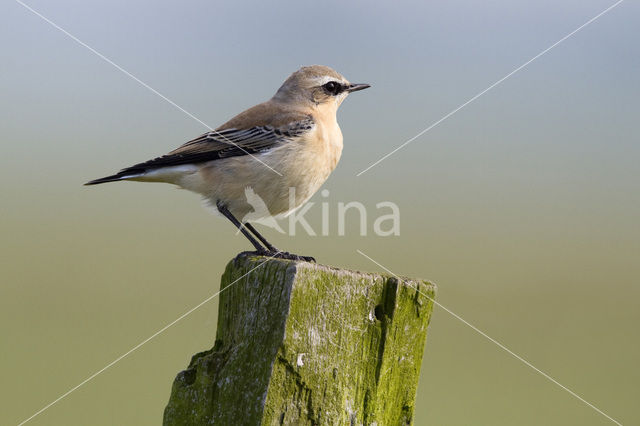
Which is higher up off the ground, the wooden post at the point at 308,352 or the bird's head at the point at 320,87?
the bird's head at the point at 320,87

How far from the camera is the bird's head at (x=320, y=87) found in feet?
21.2

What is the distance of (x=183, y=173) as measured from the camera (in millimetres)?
5656

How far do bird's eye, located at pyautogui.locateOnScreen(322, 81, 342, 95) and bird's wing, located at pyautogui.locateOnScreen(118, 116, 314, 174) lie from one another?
0.81 metres

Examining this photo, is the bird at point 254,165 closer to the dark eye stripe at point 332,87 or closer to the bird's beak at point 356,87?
the dark eye stripe at point 332,87

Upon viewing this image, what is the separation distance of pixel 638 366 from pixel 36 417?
870 centimetres

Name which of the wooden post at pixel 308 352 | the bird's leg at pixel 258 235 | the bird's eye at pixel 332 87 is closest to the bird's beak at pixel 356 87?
the bird's eye at pixel 332 87

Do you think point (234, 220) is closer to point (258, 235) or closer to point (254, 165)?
point (258, 235)

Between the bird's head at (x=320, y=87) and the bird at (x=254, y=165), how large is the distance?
0.46m

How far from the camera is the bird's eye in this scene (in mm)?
6484

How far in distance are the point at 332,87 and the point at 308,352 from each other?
4.45m

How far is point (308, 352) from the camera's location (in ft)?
8.18

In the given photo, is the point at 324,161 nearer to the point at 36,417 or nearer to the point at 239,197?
the point at 239,197

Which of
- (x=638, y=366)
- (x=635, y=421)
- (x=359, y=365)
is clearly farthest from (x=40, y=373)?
(x=638, y=366)

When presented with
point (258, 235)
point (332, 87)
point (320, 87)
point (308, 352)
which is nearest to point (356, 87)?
point (332, 87)
